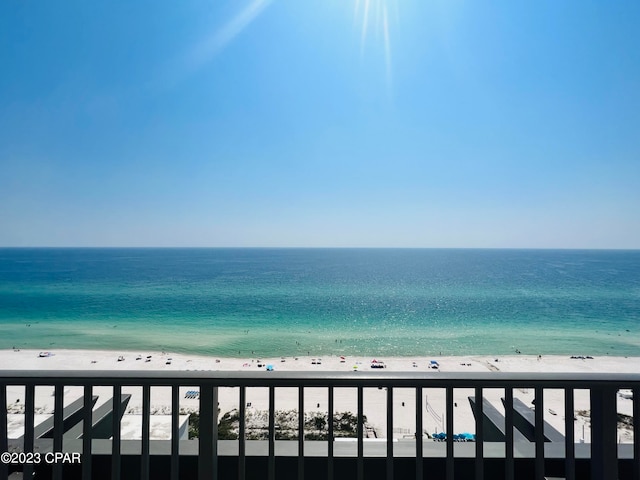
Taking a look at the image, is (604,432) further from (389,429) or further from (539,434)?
(389,429)

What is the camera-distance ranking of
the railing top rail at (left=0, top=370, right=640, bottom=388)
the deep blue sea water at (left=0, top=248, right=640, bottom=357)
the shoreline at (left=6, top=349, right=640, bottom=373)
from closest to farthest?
the railing top rail at (left=0, top=370, right=640, bottom=388)
the shoreline at (left=6, top=349, right=640, bottom=373)
the deep blue sea water at (left=0, top=248, right=640, bottom=357)

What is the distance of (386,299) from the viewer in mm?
29875

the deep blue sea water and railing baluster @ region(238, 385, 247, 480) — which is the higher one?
railing baluster @ region(238, 385, 247, 480)

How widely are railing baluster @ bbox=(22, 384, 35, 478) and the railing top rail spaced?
1.9 inches

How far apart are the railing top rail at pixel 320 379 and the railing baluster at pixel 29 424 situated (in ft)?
0.16

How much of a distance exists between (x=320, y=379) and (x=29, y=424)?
105cm

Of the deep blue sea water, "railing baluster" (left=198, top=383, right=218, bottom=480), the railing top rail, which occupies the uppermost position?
the railing top rail

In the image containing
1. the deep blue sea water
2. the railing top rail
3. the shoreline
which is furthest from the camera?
the deep blue sea water

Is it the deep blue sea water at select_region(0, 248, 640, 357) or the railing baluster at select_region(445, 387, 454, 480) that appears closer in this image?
the railing baluster at select_region(445, 387, 454, 480)

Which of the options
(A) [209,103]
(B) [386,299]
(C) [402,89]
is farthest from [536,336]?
(A) [209,103]

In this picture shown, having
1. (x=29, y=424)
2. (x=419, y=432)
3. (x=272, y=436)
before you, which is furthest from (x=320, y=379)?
(x=29, y=424)

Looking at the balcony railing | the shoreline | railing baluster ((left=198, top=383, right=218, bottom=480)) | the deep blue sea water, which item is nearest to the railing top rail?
the balcony railing

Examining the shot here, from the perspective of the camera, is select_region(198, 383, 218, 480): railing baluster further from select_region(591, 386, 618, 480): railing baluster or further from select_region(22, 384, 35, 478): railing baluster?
select_region(591, 386, 618, 480): railing baluster

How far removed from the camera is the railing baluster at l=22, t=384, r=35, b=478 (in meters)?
1.11
